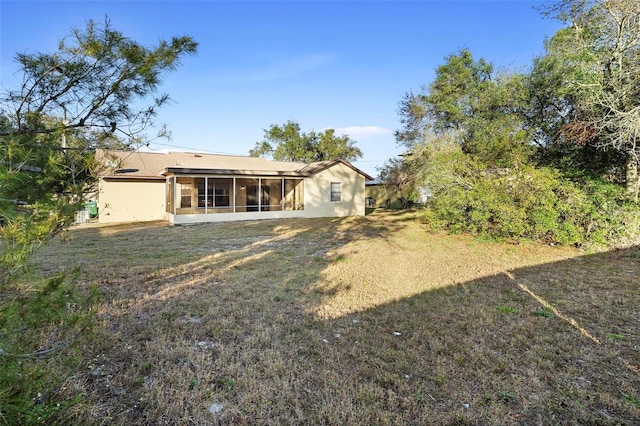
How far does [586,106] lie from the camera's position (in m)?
8.29

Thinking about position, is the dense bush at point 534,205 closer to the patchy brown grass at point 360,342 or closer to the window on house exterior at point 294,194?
the patchy brown grass at point 360,342

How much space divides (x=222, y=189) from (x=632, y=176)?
1775 centimetres

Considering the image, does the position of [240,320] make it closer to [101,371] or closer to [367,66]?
[101,371]

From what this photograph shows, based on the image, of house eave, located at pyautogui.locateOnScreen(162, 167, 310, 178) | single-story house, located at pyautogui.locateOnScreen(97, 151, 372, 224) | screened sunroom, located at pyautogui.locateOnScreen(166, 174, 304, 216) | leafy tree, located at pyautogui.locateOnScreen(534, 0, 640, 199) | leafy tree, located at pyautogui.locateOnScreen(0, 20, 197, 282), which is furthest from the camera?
screened sunroom, located at pyautogui.locateOnScreen(166, 174, 304, 216)

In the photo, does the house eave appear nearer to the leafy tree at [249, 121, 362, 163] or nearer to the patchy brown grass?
the patchy brown grass

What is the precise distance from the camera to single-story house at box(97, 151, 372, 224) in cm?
1524

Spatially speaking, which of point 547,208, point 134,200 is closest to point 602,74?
point 547,208

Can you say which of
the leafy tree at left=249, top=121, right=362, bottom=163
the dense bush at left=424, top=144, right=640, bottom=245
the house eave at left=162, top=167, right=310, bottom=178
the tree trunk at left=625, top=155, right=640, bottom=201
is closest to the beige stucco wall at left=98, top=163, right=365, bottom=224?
the house eave at left=162, top=167, right=310, bottom=178

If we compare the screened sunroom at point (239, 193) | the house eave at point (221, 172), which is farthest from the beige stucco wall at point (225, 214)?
the house eave at point (221, 172)

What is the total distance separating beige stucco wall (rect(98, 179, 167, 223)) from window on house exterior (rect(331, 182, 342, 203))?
30.0 ft

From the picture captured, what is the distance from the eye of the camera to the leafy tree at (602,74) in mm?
7562

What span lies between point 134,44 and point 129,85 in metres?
0.30

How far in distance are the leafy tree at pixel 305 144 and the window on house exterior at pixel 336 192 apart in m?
14.7

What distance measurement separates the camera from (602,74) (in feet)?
26.2
